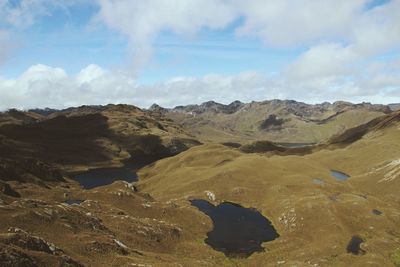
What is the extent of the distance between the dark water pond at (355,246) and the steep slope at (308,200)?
1.09m

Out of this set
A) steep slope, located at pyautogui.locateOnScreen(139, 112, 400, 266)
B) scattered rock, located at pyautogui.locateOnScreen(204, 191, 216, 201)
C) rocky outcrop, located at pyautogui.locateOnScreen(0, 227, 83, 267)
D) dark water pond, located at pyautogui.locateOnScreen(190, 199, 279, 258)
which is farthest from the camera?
scattered rock, located at pyautogui.locateOnScreen(204, 191, 216, 201)

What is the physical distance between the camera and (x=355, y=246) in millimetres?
97000

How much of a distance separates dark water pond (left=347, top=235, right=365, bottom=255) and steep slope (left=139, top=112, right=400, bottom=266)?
3.59ft

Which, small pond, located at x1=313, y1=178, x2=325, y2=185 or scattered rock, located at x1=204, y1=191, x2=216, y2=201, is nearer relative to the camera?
scattered rock, located at x1=204, y1=191, x2=216, y2=201

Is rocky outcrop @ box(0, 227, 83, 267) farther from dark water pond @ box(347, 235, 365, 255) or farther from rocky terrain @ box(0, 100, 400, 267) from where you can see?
dark water pond @ box(347, 235, 365, 255)

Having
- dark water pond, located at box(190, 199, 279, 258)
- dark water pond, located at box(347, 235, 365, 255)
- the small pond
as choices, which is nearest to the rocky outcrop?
dark water pond, located at box(190, 199, 279, 258)

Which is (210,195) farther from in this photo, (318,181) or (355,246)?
(355,246)

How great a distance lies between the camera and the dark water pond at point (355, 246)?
3688 inches

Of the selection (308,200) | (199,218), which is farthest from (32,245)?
(308,200)

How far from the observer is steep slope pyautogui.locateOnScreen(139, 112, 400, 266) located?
307ft

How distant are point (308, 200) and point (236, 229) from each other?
2578 centimetres

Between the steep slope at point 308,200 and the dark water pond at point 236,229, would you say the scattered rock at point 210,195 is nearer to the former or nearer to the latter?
the steep slope at point 308,200

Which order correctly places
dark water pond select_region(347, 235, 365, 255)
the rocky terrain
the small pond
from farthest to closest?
the small pond, dark water pond select_region(347, 235, 365, 255), the rocky terrain

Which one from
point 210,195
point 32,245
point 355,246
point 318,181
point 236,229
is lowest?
point 355,246
